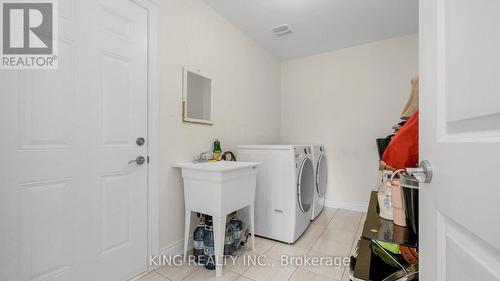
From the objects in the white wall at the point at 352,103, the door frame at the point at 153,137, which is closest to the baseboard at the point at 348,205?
the white wall at the point at 352,103

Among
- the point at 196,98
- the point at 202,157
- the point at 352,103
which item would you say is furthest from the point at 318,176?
the point at 196,98

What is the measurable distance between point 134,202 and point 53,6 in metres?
1.29

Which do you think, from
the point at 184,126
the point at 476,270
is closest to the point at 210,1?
the point at 184,126

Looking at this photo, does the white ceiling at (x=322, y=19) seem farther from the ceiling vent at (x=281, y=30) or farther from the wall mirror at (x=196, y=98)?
the wall mirror at (x=196, y=98)

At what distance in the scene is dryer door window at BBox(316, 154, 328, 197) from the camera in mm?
2778

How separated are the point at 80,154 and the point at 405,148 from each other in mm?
1774

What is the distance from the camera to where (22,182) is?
42.6 inches

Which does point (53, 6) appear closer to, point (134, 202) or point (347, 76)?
point (134, 202)

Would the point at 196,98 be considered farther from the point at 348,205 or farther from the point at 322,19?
the point at 348,205

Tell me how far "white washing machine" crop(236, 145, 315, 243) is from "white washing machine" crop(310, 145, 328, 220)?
36cm

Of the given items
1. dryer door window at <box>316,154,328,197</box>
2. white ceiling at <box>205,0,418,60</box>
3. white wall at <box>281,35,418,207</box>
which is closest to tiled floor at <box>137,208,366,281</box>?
dryer door window at <box>316,154,328,197</box>

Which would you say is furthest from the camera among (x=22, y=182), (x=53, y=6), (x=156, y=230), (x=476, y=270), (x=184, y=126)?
(x=184, y=126)

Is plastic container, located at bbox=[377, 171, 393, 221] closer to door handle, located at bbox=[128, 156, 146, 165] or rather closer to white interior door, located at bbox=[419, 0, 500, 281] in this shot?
white interior door, located at bbox=[419, 0, 500, 281]

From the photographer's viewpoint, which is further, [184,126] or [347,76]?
[347,76]
